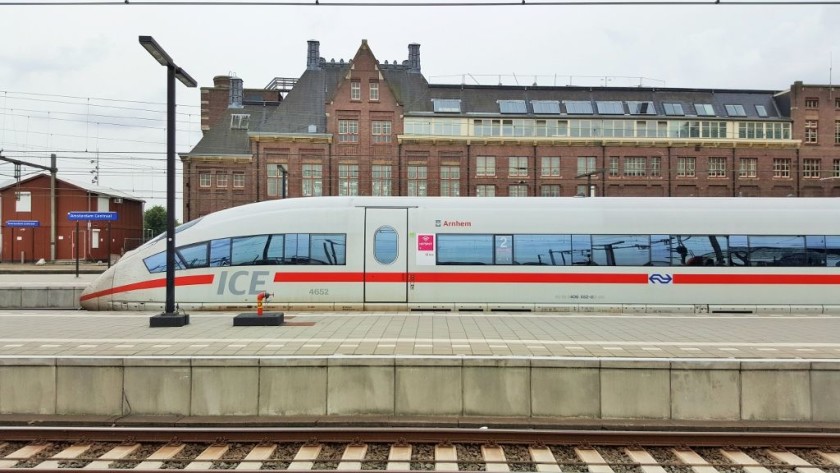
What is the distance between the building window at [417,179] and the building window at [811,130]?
36612mm

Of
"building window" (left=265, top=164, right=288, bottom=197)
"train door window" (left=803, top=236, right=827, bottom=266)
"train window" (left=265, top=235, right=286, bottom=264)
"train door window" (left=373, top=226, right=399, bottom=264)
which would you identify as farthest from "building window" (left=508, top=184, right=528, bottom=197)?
"train window" (left=265, top=235, right=286, bottom=264)

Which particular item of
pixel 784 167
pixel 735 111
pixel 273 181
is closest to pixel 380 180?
pixel 273 181

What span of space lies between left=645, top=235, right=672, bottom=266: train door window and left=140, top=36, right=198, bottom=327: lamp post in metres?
12.8

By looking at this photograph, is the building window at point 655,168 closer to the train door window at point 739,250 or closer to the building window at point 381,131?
the building window at point 381,131

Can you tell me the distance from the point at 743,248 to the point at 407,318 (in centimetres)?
1032

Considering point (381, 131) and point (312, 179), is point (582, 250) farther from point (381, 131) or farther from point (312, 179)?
point (312, 179)

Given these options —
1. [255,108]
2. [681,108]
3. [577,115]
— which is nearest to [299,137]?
[255,108]

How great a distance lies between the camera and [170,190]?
13.2 meters

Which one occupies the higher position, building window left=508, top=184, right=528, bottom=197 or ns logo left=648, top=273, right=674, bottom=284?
building window left=508, top=184, right=528, bottom=197

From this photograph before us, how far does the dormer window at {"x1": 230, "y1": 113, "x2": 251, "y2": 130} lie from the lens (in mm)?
57062

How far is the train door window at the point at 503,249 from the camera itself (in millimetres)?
17125

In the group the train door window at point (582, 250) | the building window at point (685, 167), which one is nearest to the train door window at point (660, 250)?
the train door window at point (582, 250)

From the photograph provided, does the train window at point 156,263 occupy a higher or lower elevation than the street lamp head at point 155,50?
lower

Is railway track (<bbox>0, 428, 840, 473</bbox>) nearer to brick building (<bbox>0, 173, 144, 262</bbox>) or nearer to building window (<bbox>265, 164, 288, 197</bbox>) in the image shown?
building window (<bbox>265, 164, 288, 197</bbox>)
